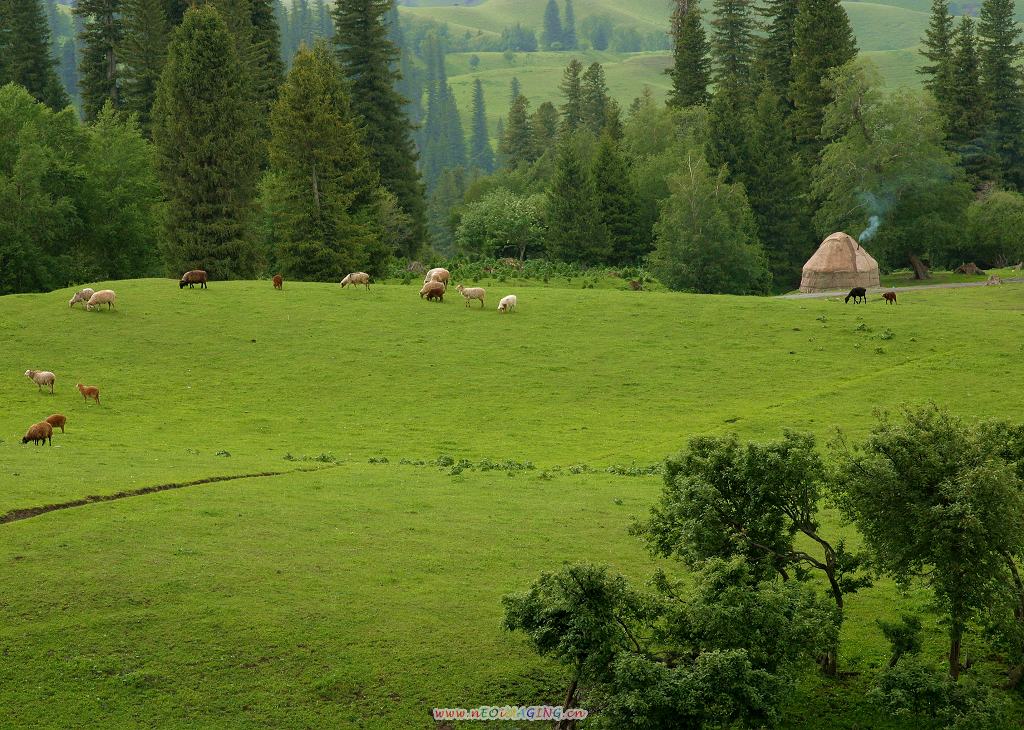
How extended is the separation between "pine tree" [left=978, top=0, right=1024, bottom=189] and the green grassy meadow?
50.2 meters

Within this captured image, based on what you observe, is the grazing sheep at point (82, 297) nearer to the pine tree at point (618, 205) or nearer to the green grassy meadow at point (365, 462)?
the green grassy meadow at point (365, 462)

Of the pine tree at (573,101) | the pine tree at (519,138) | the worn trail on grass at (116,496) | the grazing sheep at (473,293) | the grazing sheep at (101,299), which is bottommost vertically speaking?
the worn trail on grass at (116,496)

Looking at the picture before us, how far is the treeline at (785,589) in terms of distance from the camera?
51.7 feet

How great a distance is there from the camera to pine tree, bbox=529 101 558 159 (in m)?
153

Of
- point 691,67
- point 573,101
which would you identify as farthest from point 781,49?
point 573,101

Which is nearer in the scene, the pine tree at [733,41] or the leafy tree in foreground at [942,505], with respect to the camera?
the leafy tree in foreground at [942,505]

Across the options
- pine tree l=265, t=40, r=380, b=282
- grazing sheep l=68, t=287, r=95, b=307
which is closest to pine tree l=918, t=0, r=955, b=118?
pine tree l=265, t=40, r=380, b=282

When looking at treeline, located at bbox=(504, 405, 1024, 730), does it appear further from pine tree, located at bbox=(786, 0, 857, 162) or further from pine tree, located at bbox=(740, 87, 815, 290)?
pine tree, located at bbox=(786, 0, 857, 162)

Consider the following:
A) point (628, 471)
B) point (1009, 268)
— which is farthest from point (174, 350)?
point (1009, 268)

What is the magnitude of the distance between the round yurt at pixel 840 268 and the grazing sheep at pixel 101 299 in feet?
162

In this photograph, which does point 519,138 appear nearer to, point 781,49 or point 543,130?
point 543,130

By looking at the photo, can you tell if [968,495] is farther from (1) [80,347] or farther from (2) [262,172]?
(2) [262,172]

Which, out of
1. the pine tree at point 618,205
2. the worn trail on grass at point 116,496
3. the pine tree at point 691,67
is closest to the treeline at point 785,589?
the worn trail on grass at point 116,496

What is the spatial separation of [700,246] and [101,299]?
41722 millimetres
